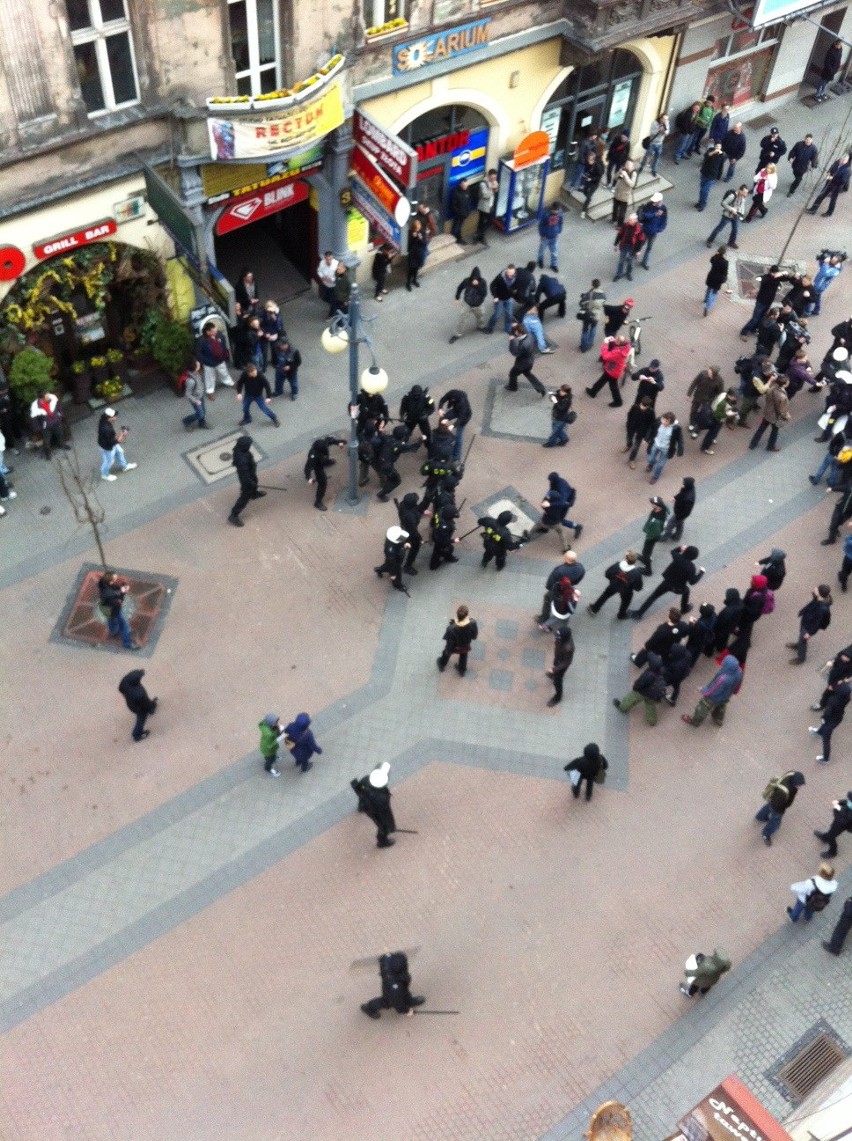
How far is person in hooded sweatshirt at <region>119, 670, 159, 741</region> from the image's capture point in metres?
13.9

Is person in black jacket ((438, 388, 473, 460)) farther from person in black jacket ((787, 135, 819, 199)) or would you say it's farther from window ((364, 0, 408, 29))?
person in black jacket ((787, 135, 819, 199))

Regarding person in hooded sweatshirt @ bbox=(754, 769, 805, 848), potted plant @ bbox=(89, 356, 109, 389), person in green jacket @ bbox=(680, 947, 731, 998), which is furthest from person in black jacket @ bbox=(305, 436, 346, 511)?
person in green jacket @ bbox=(680, 947, 731, 998)

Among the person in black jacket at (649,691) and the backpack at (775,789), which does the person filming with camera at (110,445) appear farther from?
the backpack at (775,789)

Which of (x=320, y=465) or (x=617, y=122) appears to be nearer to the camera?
(x=320, y=465)

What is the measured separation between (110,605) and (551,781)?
6.55m

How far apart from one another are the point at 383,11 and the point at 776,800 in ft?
45.9

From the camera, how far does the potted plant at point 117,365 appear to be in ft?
61.2

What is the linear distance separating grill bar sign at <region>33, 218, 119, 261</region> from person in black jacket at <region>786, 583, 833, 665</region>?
12.0 metres

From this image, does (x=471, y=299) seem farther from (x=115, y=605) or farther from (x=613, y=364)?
(x=115, y=605)

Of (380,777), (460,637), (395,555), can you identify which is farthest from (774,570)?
(380,777)

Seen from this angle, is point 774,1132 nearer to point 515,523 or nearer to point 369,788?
point 369,788

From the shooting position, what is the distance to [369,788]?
1313cm

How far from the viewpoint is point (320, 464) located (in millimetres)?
17125

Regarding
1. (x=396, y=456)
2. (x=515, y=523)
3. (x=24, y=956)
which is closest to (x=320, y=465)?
(x=396, y=456)
